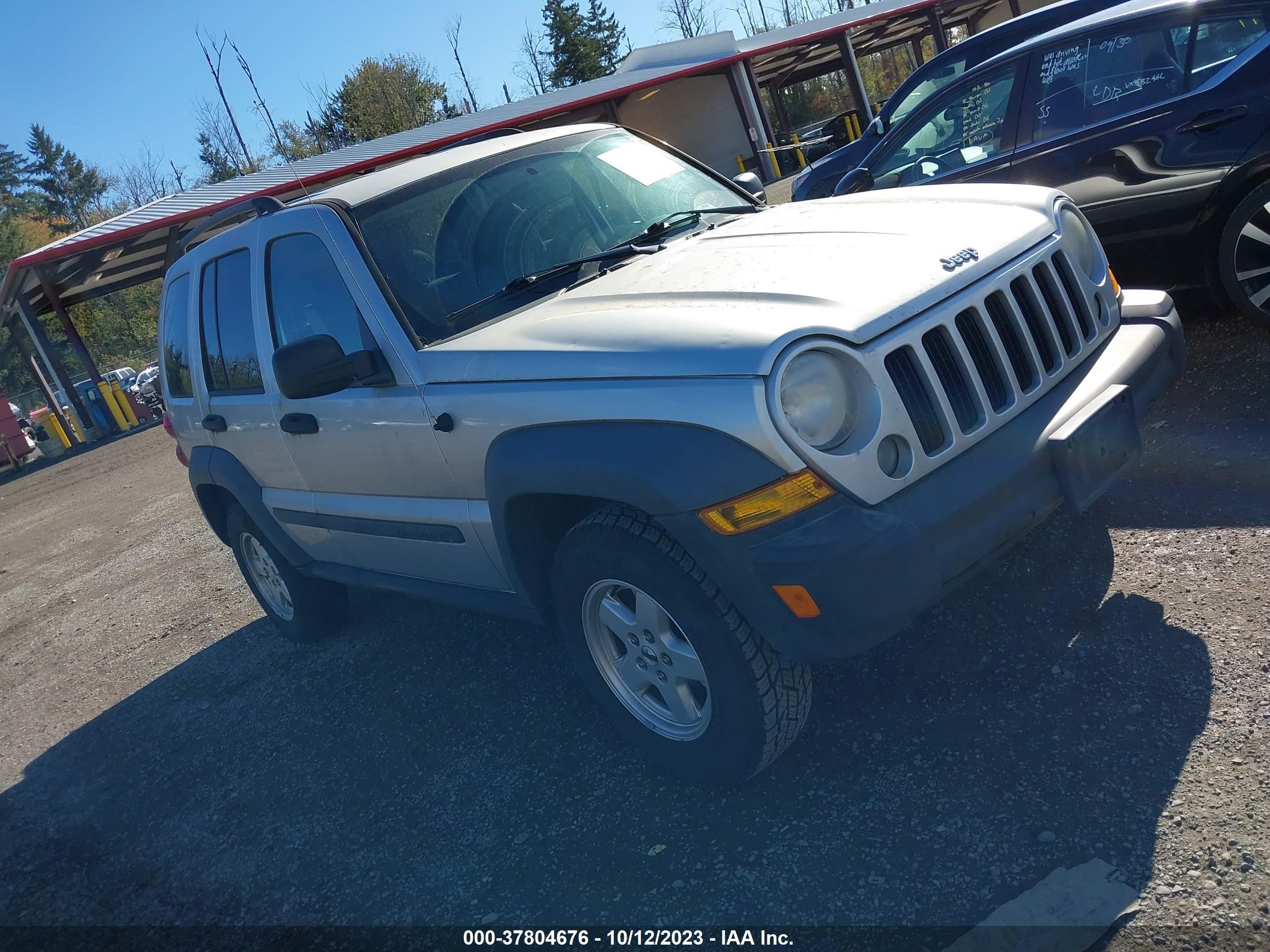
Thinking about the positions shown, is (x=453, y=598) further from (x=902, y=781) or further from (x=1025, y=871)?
(x=1025, y=871)

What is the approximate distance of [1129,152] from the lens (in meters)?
5.10

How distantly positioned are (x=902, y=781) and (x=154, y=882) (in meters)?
2.73

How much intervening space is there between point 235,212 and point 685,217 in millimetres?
2081

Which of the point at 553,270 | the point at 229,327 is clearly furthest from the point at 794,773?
the point at 229,327

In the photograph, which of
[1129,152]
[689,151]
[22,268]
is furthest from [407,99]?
[1129,152]

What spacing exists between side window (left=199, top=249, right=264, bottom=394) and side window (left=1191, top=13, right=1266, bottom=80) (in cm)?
457

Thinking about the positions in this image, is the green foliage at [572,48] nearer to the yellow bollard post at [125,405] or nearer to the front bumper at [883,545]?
the yellow bollard post at [125,405]

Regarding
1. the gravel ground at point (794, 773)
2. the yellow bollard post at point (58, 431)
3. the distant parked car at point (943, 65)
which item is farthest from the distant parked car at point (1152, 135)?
the yellow bollard post at point (58, 431)

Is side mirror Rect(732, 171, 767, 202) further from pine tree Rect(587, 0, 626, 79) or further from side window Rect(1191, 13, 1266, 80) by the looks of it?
pine tree Rect(587, 0, 626, 79)

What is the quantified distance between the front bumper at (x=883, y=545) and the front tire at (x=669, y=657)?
0.44 ft

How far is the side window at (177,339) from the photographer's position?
202 inches

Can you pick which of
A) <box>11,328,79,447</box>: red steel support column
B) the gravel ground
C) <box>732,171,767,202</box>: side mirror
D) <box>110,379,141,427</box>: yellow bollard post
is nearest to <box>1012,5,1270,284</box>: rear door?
the gravel ground

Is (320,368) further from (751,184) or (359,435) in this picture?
(751,184)

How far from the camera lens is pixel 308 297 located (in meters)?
3.94
